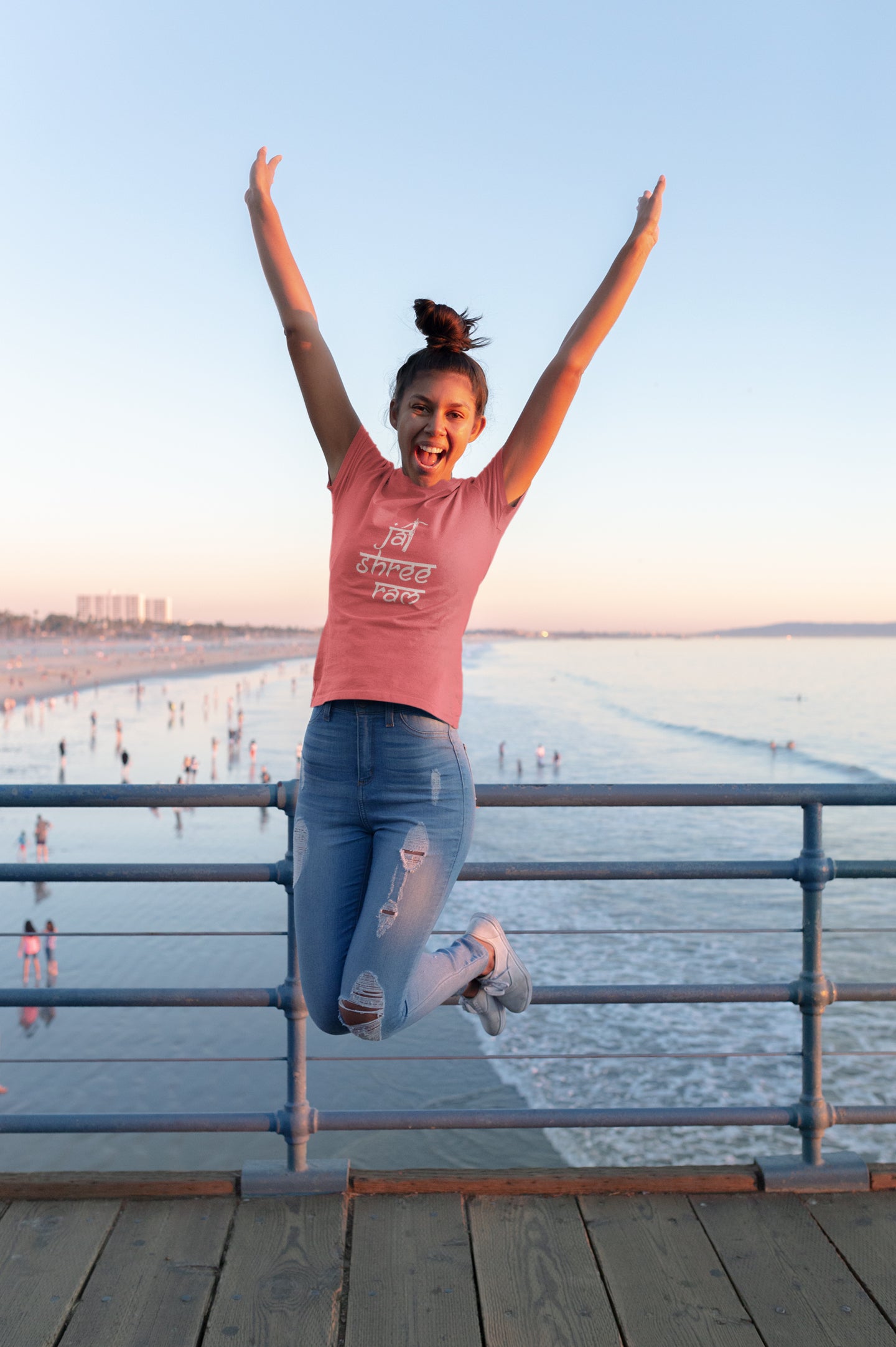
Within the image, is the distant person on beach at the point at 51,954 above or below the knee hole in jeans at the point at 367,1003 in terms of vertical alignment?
below

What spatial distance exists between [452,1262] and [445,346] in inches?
89.0

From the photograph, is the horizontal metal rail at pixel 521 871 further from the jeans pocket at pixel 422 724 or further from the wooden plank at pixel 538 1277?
the wooden plank at pixel 538 1277

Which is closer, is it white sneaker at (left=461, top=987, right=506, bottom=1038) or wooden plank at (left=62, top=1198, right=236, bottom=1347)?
wooden plank at (left=62, top=1198, right=236, bottom=1347)

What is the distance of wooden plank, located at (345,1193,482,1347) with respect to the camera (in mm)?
2066

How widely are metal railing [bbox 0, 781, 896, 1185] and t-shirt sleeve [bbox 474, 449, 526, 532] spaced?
0.73 m

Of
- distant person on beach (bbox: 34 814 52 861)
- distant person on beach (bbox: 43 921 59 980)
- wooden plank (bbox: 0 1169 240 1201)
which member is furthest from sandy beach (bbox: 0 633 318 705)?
wooden plank (bbox: 0 1169 240 1201)

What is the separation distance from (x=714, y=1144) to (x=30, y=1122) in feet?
21.0

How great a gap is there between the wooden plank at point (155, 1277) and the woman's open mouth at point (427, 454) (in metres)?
2.02

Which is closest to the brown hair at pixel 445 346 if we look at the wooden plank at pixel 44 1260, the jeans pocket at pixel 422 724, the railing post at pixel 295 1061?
the jeans pocket at pixel 422 724

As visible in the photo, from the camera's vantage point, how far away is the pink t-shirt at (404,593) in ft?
7.09

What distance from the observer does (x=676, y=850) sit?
19.2m

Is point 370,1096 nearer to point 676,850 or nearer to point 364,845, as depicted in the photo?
point 364,845

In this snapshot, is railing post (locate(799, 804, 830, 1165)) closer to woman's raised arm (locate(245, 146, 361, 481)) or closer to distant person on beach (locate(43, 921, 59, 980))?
woman's raised arm (locate(245, 146, 361, 481))

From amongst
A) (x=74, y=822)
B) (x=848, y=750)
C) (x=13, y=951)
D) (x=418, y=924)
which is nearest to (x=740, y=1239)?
(x=418, y=924)
